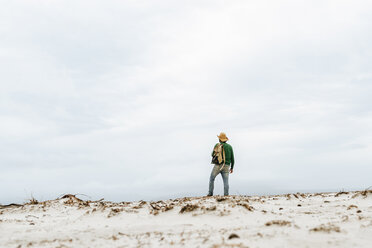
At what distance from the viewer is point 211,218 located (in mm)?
7266

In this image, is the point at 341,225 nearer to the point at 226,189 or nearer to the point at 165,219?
the point at 165,219

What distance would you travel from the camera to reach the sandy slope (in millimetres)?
5379

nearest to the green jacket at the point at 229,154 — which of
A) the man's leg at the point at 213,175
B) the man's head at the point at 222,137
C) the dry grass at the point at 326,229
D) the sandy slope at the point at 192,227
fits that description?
the man's head at the point at 222,137

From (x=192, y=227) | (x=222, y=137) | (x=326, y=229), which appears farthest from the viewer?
(x=222, y=137)

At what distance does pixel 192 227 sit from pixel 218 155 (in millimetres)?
7212

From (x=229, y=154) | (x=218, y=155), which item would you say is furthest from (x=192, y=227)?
(x=229, y=154)

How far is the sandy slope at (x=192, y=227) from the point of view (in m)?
5.38

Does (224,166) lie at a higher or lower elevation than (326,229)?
higher

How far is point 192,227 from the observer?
659 centimetres

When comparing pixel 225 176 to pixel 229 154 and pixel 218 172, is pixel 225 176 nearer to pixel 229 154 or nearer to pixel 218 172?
pixel 218 172

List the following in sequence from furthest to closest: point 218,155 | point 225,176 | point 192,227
Answer: 1. point 225,176
2. point 218,155
3. point 192,227

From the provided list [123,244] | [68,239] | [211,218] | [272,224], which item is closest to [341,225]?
[272,224]

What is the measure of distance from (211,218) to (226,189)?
649 centimetres

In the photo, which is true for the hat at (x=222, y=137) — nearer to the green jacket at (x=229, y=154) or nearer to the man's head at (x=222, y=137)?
the man's head at (x=222, y=137)
